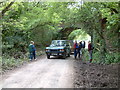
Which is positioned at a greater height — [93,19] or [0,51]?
[93,19]

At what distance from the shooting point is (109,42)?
44.2 ft

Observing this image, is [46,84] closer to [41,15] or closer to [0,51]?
[0,51]

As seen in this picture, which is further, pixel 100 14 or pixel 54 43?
pixel 54 43

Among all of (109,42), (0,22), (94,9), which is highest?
(94,9)

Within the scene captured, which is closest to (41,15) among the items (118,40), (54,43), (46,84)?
(54,43)

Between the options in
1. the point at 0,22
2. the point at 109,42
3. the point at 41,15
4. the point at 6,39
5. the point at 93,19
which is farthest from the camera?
the point at 41,15

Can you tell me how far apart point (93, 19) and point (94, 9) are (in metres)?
0.94

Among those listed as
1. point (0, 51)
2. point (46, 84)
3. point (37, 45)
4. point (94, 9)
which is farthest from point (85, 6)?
point (37, 45)

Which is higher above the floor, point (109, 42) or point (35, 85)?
point (109, 42)

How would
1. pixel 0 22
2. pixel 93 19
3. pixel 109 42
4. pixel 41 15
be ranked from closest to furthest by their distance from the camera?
pixel 0 22 → pixel 93 19 → pixel 109 42 → pixel 41 15

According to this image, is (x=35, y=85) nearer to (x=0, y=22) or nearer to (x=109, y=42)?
(x=0, y=22)

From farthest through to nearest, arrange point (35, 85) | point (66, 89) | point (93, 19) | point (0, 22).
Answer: point (93, 19), point (0, 22), point (35, 85), point (66, 89)

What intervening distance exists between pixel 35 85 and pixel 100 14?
866 centimetres

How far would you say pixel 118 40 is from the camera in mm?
11969
